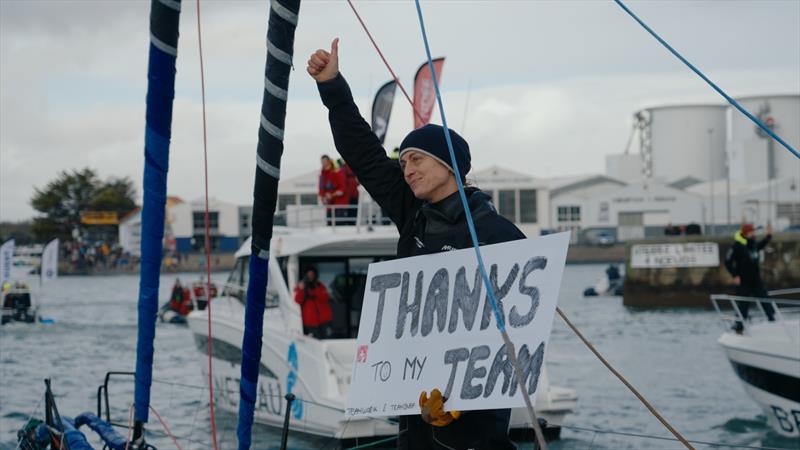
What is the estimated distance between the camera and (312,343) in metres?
12.9

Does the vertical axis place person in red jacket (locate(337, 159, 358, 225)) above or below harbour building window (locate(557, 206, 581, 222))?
below

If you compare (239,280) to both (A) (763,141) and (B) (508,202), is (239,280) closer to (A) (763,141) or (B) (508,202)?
(B) (508,202)

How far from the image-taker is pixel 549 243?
3.64 meters

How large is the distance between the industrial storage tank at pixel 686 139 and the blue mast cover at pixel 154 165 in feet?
431

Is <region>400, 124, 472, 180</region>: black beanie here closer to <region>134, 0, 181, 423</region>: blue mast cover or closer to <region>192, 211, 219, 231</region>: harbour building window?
<region>134, 0, 181, 423</region>: blue mast cover

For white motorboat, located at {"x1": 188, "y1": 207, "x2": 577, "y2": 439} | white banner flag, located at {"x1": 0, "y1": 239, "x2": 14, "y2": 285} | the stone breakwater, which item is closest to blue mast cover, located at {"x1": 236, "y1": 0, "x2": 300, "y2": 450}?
white motorboat, located at {"x1": 188, "y1": 207, "x2": 577, "y2": 439}

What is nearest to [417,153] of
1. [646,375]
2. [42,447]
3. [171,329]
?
[42,447]

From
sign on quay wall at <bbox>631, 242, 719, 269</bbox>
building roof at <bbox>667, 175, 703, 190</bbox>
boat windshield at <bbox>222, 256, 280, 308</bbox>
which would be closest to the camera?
boat windshield at <bbox>222, 256, 280, 308</bbox>

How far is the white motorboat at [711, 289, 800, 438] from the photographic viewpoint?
13492 millimetres

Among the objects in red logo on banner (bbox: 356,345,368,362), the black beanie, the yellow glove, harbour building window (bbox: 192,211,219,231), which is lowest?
the yellow glove

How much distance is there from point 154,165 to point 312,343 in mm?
8371

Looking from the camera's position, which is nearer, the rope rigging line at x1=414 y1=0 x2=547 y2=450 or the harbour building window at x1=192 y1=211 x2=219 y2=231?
the rope rigging line at x1=414 y1=0 x2=547 y2=450

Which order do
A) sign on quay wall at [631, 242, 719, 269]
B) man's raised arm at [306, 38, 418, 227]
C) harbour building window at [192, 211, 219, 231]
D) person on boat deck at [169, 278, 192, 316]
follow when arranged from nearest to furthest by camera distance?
1. man's raised arm at [306, 38, 418, 227]
2. person on boat deck at [169, 278, 192, 316]
3. sign on quay wall at [631, 242, 719, 269]
4. harbour building window at [192, 211, 219, 231]

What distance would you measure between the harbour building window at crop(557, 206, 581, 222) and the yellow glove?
10833 cm
